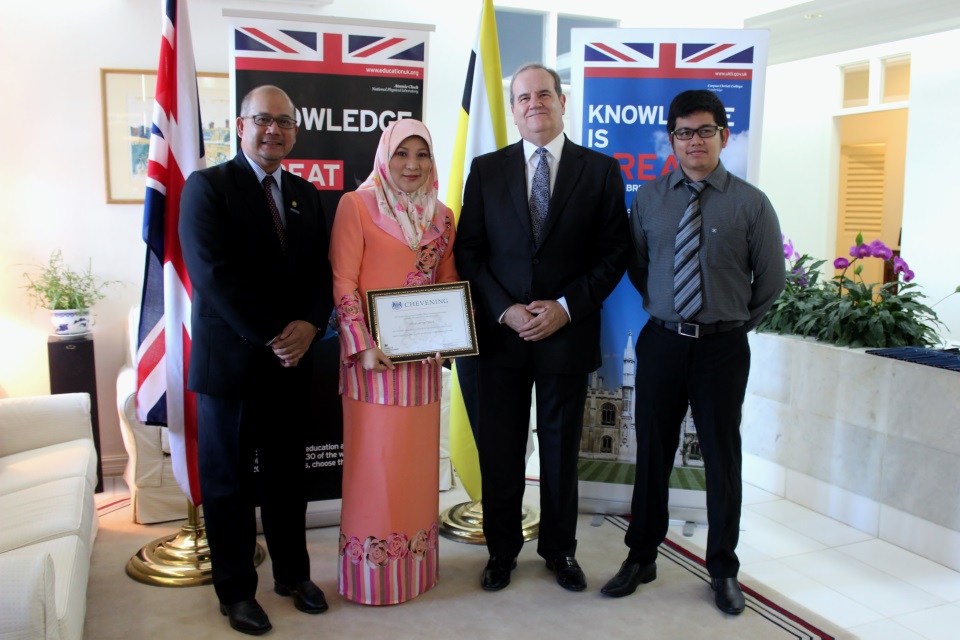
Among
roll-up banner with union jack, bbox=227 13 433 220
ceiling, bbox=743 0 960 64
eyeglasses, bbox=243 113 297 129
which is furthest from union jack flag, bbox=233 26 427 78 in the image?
ceiling, bbox=743 0 960 64

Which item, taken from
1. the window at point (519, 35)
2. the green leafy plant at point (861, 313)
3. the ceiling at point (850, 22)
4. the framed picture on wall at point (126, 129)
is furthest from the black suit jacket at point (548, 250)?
the ceiling at point (850, 22)

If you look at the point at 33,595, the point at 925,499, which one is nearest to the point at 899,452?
the point at 925,499

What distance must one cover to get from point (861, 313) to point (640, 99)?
1666 mm

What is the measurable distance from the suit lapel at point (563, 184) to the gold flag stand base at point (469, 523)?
1435 mm

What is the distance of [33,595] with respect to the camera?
77.8 inches

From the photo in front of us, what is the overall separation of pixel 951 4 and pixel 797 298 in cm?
363

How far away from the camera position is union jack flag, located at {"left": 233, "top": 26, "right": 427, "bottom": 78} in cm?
340

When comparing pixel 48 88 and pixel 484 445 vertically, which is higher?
pixel 48 88

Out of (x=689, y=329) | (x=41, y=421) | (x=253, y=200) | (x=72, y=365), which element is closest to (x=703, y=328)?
(x=689, y=329)

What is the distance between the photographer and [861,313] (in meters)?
4.12

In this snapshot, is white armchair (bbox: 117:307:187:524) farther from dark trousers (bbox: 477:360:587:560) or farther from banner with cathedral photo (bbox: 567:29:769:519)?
banner with cathedral photo (bbox: 567:29:769:519)

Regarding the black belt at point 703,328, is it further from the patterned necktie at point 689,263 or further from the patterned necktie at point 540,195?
the patterned necktie at point 540,195

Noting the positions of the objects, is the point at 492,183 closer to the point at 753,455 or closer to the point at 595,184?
the point at 595,184

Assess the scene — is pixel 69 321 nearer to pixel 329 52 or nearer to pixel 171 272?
pixel 171 272
